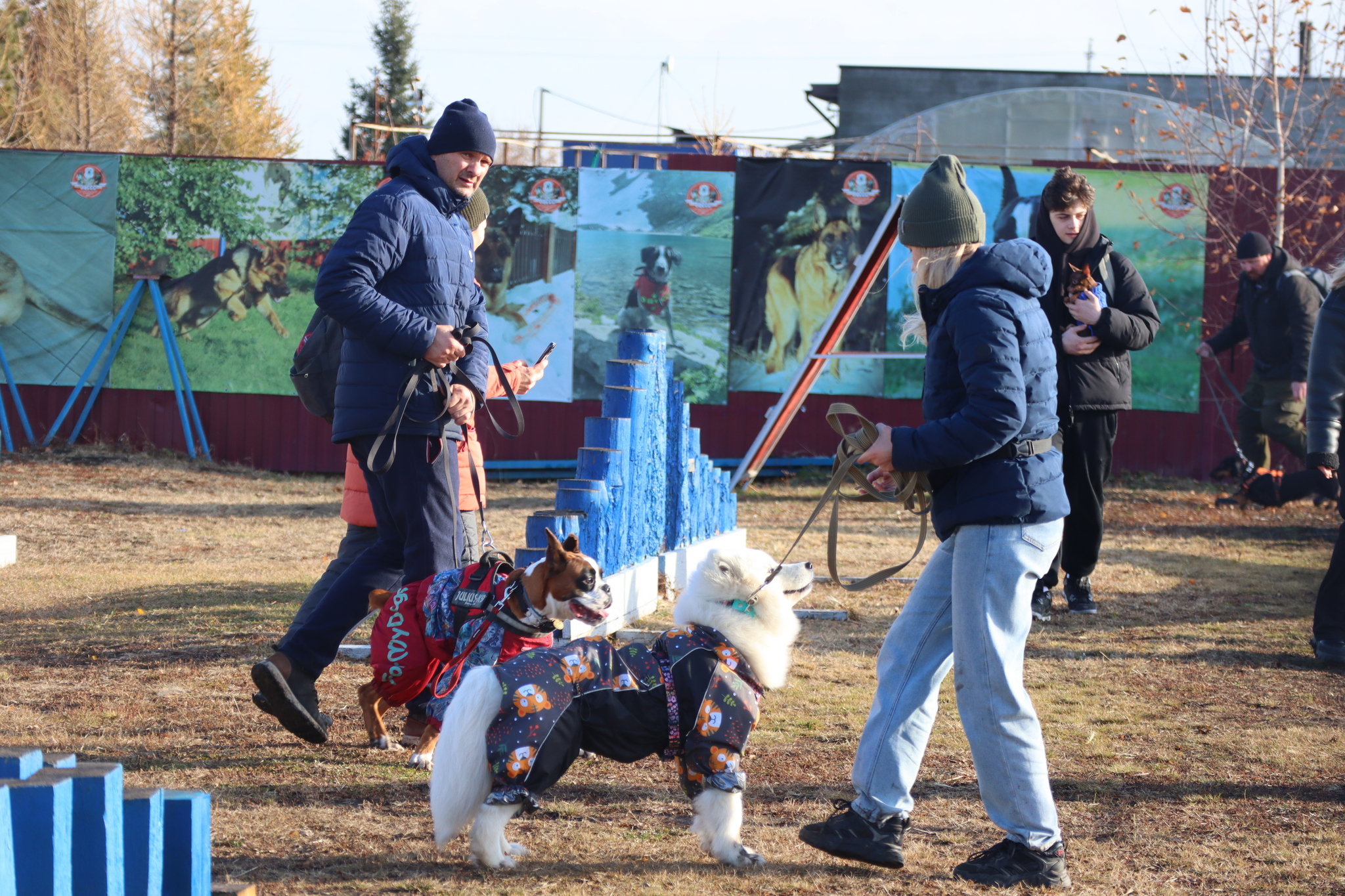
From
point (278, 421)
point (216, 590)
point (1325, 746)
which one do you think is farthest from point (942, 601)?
point (278, 421)

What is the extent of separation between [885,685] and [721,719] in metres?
0.50

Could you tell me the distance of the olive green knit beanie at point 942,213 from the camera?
3104 millimetres

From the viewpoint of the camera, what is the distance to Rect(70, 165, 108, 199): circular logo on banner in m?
13.5

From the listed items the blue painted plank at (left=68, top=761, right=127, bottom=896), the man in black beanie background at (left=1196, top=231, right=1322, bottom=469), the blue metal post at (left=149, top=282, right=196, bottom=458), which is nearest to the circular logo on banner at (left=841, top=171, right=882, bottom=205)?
the man in black beanie background at (left=1196, top=231, right=1322, bottom=469)

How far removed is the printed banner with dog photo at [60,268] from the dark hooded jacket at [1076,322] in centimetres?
1150

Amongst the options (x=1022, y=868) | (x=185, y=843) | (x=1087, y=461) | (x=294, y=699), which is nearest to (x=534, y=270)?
(x=1087, y=461)

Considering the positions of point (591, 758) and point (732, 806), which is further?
point (591, 758)

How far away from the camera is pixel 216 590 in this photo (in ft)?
22.3

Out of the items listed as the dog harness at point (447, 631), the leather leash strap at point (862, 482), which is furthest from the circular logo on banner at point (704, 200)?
the leather leash strap at point (862, 482)

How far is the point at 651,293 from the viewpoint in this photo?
13.5 metres

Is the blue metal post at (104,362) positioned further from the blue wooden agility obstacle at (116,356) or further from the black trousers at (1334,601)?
the black trousers at (1334,601)

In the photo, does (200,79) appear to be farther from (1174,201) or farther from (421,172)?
(421,172)

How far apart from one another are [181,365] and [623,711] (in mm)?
12058

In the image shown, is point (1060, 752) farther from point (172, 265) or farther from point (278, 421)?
point (172, 265)
